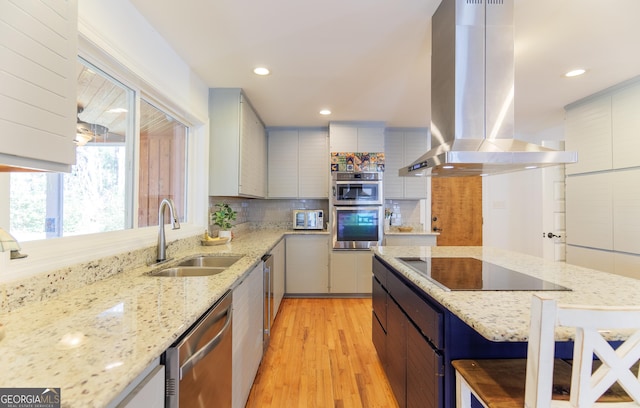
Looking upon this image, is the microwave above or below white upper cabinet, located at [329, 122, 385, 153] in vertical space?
below

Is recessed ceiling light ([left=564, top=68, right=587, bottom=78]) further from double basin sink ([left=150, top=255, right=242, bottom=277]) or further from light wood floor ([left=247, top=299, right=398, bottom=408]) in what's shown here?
double basin sink ([left=150, top=255, right=242, bottom=277])

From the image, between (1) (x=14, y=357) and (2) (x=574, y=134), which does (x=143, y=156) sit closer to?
(1) (x=14, y=357)

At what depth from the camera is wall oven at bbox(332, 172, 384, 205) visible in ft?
12.4

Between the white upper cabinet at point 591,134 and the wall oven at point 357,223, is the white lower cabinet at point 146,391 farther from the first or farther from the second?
the white upper cabinet at point 591,134

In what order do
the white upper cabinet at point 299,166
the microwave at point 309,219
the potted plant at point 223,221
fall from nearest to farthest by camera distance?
the potted plant at point 223,221 → the microwave at point 309,219 → the white upper cabinet at point 299,166

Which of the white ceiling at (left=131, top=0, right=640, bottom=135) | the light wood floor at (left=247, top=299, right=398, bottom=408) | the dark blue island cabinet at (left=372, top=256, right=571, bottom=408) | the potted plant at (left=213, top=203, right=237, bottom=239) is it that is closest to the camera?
the dark blue island cabinet at (left=372, top=256, right=571, bottom=408)

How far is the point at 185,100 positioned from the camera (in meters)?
2.32

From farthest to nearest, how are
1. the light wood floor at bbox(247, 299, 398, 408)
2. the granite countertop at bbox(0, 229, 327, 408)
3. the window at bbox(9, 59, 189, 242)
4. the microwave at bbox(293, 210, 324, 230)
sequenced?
1. the microwave at bbox(293, 210, 324, 230)
2. the light wood floor at bbox(247, 299, 398, 408)
3. the window at bbox(9, 59, 189, 242)
4. the granite countertop at bbox(0, 229, 327, 408)

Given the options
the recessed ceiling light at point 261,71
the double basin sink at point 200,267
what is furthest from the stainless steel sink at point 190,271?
the recessed ceiling light at point 261,71

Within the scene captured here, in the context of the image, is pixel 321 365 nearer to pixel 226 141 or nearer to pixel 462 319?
pixel 462 319

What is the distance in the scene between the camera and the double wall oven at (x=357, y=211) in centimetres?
378

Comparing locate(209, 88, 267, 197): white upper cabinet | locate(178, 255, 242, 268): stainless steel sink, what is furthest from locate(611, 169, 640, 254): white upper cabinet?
locate(209, 88, 267, 197): white upper cabinet

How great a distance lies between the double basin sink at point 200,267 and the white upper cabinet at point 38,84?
0.96 m

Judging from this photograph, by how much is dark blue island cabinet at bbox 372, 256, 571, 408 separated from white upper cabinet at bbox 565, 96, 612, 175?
2705 millimetres
